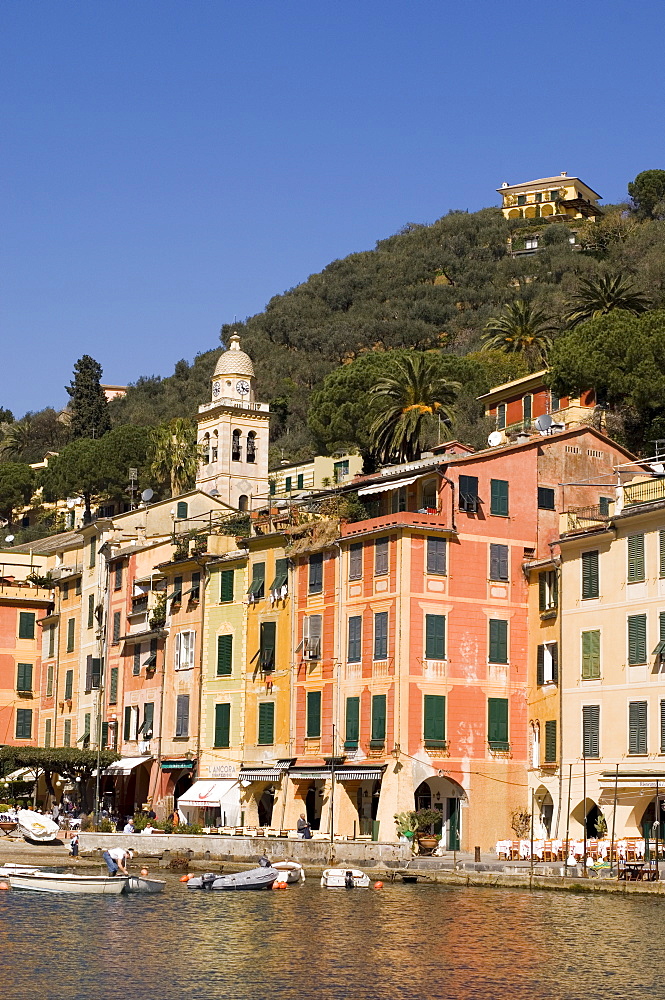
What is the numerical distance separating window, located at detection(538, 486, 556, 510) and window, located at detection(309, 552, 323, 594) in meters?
9.07

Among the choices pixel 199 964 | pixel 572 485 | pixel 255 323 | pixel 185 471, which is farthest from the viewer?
pixel 255 323

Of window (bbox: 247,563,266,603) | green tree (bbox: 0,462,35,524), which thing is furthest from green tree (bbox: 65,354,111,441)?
window (bbox: 247,563,266,603)

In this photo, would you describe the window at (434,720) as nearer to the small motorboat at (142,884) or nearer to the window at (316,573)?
the window at (316,573)

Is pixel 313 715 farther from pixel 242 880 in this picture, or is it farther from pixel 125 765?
pixel 125 765

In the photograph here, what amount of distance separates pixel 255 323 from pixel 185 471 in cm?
6256

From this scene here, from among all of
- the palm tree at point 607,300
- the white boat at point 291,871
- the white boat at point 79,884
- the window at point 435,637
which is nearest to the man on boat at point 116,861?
the white boat at point 79,884

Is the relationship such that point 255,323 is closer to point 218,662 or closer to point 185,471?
point 185,471

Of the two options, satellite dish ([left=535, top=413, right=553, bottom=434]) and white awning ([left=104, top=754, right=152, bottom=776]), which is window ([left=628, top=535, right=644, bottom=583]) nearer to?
satellite dish ([left=535, top=413, right=553, bottom=434])

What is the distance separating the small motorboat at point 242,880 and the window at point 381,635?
1028cm

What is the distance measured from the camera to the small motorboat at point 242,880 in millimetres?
53625

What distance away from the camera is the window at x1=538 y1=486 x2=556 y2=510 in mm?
64750

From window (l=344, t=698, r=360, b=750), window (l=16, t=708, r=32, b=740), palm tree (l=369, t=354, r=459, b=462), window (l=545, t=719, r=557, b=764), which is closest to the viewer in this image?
window (l=545, t=719, r=557, b=764)

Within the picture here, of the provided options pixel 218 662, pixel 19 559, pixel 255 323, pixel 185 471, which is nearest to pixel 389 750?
pixel 218 662

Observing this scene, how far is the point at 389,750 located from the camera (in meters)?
60.1
